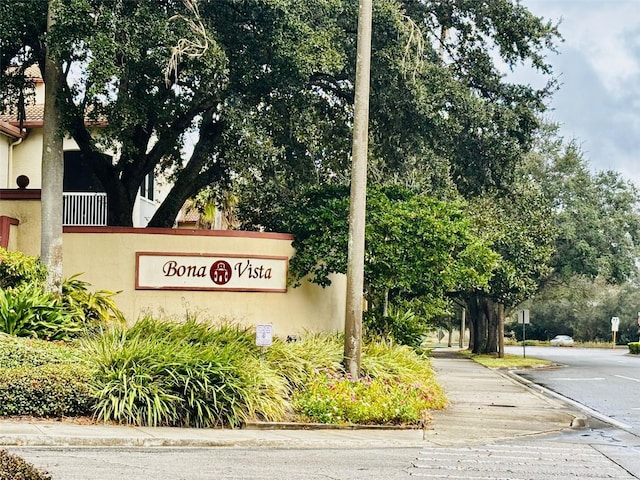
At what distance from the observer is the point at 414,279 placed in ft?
71.7

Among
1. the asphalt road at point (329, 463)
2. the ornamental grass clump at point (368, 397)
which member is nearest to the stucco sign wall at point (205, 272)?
the ornamental grass clump at point (368, 397)

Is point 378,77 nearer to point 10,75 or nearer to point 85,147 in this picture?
point 85,147

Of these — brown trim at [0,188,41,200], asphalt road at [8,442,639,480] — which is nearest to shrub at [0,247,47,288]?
brown trim at [0,188,41,200]

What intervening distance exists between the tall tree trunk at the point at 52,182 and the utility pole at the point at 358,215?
6.59 metres

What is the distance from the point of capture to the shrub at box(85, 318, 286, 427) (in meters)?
13.0

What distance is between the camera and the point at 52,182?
63.0 ft

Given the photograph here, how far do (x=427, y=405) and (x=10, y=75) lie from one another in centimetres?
1210

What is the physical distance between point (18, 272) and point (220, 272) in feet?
15.9

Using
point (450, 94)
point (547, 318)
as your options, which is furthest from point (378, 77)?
point (547, 318)

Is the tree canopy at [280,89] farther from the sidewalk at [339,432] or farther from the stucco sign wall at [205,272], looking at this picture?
the sidewalk at [339,432]

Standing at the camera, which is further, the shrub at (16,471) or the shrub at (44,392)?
the shrub at (44,392)

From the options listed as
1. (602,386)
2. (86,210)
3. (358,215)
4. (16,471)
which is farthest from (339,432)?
(602,386)

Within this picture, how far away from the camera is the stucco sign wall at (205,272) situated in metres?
21.1

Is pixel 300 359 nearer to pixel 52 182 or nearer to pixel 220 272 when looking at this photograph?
pixel 220 272
